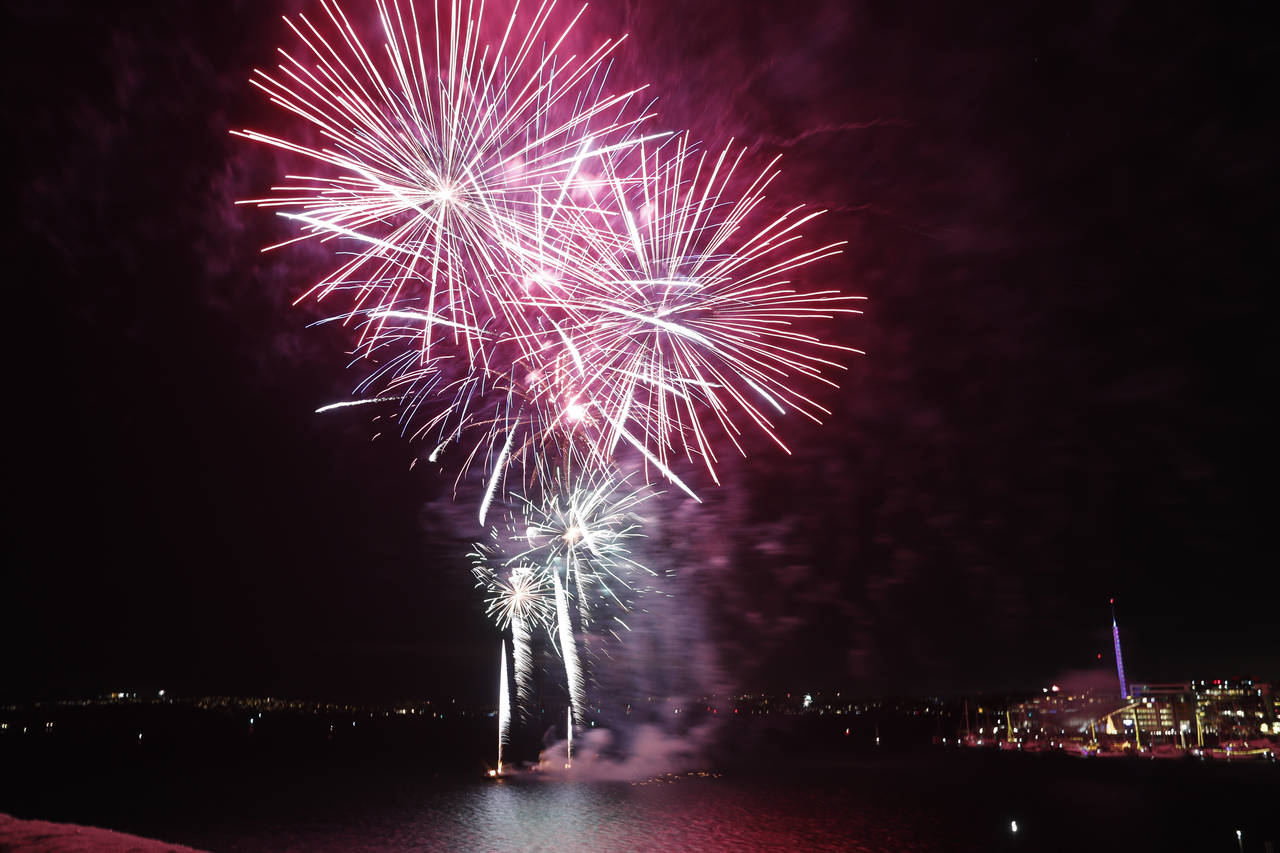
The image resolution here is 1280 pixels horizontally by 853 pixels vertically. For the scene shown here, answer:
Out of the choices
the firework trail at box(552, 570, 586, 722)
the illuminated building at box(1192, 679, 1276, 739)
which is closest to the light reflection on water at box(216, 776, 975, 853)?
the firework trail at box(552, 570, 586, 722)

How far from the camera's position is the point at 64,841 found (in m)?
11.9

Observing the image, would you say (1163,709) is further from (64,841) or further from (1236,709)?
(64,841)

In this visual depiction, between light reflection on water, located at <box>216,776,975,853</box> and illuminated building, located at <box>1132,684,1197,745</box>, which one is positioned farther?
illuminated building, located at <box>1132,684,1197,745</box>

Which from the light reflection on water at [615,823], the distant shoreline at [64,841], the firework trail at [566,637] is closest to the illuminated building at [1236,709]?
the light reflection on water at [615,823]

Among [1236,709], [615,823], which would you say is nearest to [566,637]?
[615,823]

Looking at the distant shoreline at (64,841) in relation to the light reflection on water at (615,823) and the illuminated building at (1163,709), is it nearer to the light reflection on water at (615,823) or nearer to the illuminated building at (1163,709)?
the light reflection on water at (615,823)

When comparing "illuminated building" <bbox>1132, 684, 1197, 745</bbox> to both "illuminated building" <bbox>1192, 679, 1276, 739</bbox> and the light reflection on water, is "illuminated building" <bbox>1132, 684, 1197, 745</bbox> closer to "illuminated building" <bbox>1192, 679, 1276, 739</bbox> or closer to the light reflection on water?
"illuminated building" <bbox>1192, 679, 1276, 739</bbox>

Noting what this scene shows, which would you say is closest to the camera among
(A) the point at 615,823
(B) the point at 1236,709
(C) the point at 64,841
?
(C) the point at 64,841

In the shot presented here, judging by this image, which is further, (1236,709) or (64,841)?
(1236,709)

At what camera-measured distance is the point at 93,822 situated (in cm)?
3491

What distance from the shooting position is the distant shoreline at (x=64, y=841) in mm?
11242

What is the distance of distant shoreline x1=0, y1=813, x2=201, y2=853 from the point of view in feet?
36.9

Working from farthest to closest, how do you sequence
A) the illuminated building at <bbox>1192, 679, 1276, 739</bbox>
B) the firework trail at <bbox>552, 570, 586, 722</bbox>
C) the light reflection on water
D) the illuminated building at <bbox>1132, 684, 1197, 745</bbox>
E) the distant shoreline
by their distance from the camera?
the illuminated building at <bbox>1132, 684, 1197, 745</bbox> < the illuminated building at <bbox>1192, 679, 1276, 739</bbox> < the light reflection on water < the firework trail at <bbox>552, 570, 586, 722</bbox> < the distant shoreline

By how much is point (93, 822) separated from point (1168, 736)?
128 meters
